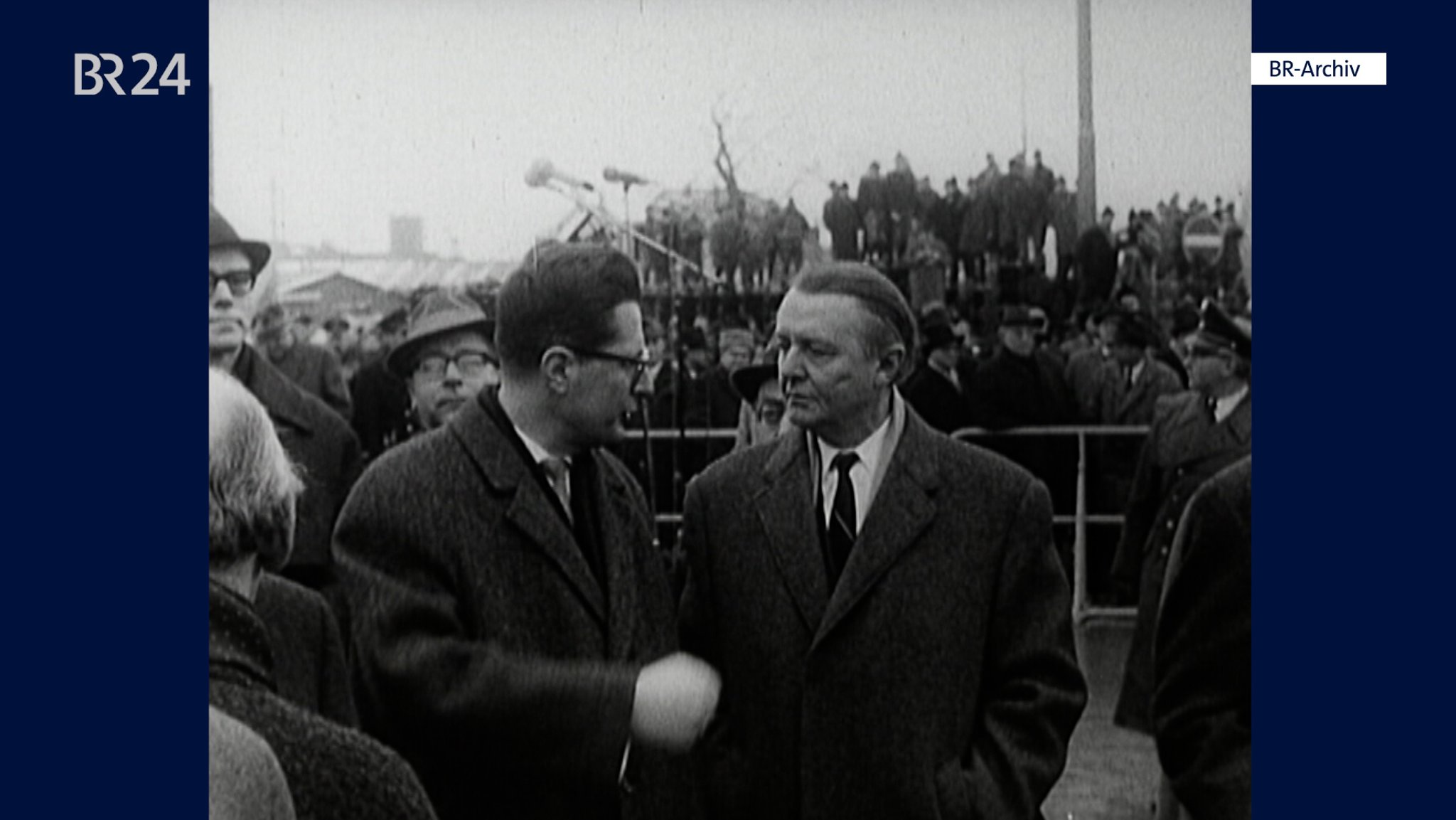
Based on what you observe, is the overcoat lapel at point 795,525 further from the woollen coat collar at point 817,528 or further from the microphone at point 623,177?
the microphone at point 623,177

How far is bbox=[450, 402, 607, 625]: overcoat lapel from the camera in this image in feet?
13.6

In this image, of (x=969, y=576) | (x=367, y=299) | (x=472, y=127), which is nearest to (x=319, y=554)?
(x=367, y=299)

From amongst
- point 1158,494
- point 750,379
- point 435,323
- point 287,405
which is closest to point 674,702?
point 750,379

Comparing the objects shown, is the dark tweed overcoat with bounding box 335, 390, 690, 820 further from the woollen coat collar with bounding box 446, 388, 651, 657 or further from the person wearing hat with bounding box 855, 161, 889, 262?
the person wearing hat with bounding box 855, 161, 889, 262

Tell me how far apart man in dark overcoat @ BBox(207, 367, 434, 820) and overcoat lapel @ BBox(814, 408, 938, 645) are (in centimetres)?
104

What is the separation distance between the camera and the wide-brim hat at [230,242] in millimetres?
4328

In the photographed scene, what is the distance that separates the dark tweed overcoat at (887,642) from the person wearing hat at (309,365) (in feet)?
2.73

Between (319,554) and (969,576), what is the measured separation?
1.45 meters

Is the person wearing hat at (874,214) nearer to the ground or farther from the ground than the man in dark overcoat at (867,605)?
farther from the ground

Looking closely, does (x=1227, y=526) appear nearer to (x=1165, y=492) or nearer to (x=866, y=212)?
(x=1165, y=492)

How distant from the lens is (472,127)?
171 inches

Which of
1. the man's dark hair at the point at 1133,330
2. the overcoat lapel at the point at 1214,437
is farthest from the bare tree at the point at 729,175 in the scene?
the overcoat lapel at the point at 1214,437

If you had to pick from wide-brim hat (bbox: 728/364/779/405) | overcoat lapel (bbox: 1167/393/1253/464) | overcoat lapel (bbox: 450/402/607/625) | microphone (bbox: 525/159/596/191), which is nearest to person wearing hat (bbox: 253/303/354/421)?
overcoat lapel (bbox: 450/402/607/625)

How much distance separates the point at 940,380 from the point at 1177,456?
1.96ft
